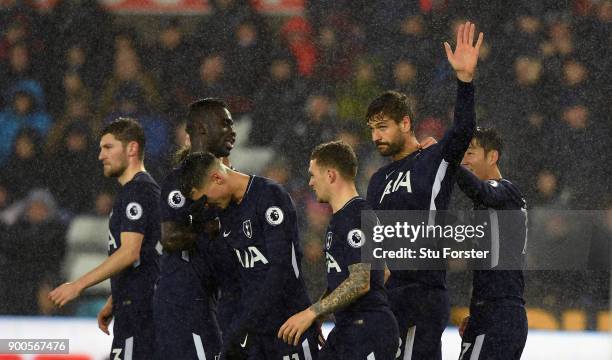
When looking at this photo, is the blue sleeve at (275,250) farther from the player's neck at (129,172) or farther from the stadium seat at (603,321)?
the stadium seat at (603,321)

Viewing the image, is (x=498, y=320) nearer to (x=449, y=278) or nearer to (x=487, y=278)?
(x=487, y=278)

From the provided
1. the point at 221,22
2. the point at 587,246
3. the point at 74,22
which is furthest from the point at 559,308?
the point at 74,22

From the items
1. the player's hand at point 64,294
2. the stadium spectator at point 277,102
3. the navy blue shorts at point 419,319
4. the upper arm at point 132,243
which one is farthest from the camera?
the stadium spectator at point 277,102

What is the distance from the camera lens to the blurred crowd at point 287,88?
278 inches

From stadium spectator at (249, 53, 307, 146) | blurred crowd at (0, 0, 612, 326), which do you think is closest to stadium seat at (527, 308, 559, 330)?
blurred crowd at (0, 0, 612, 326)

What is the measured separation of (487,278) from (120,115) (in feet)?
11.6

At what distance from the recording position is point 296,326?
3.69 meters

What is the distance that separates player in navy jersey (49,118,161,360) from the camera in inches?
185

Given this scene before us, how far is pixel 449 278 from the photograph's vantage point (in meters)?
6.88

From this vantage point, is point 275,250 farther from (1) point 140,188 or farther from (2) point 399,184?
(1) point 140,188

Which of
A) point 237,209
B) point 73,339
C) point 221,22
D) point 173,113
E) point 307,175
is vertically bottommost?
point 73,339

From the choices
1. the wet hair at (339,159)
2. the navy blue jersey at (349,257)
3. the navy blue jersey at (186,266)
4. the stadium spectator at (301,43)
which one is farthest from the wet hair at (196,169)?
the stadium spectator at (301,43)

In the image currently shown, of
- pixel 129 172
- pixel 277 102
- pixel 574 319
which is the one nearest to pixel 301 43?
pixel 277 102

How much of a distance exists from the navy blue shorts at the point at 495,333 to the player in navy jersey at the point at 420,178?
238 millimetres
